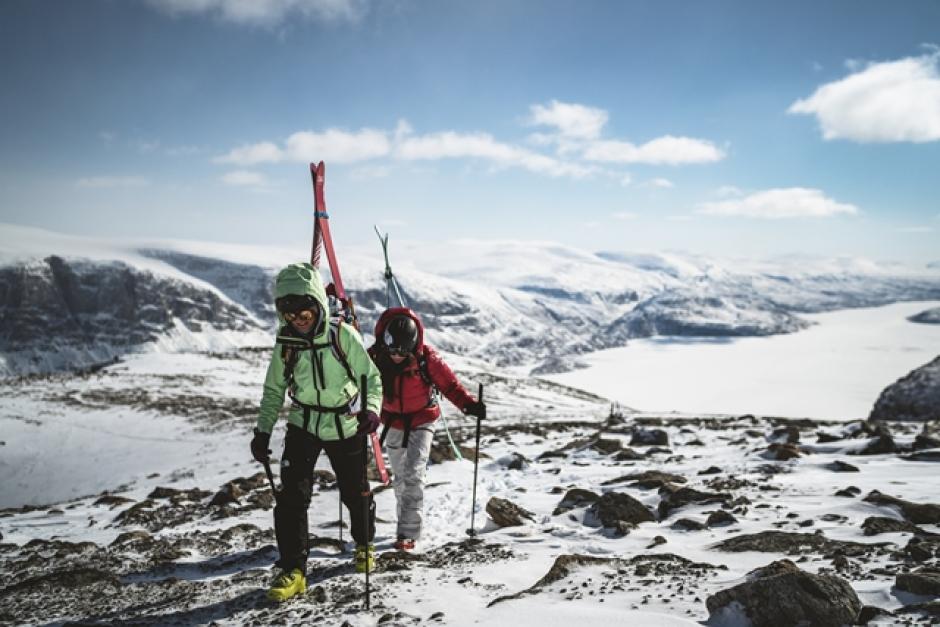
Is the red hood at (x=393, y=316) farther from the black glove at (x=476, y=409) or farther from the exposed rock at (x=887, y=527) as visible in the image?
the exposed rock at (x=887, y=527)

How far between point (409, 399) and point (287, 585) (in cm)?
261

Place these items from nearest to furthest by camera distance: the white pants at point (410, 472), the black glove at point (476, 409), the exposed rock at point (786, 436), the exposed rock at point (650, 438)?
the white pants at point (410, 472), the black glove at point (476, 409), the exposed rock at point (786, 436), the exposed rock at point (650, 438)

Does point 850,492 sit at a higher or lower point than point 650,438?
higher

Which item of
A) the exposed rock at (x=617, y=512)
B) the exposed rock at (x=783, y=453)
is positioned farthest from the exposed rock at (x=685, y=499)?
the exposed rock at (x=783, y=453)

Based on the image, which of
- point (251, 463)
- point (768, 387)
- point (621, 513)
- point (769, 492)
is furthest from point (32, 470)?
point (768, 387)

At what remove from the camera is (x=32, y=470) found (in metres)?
21.6

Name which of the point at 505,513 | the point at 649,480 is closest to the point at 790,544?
the point at 505,513

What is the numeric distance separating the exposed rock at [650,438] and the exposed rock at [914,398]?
2223 centimetres

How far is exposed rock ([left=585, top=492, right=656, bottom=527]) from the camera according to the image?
671cm

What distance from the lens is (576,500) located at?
26.1ft

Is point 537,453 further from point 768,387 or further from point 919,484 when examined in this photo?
point 768,387

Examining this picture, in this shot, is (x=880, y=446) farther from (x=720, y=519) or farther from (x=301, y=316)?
(x=301, y=316)

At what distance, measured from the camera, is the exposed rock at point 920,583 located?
130 inches

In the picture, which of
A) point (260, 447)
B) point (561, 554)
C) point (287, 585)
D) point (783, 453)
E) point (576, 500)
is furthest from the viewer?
point (783, 453)
